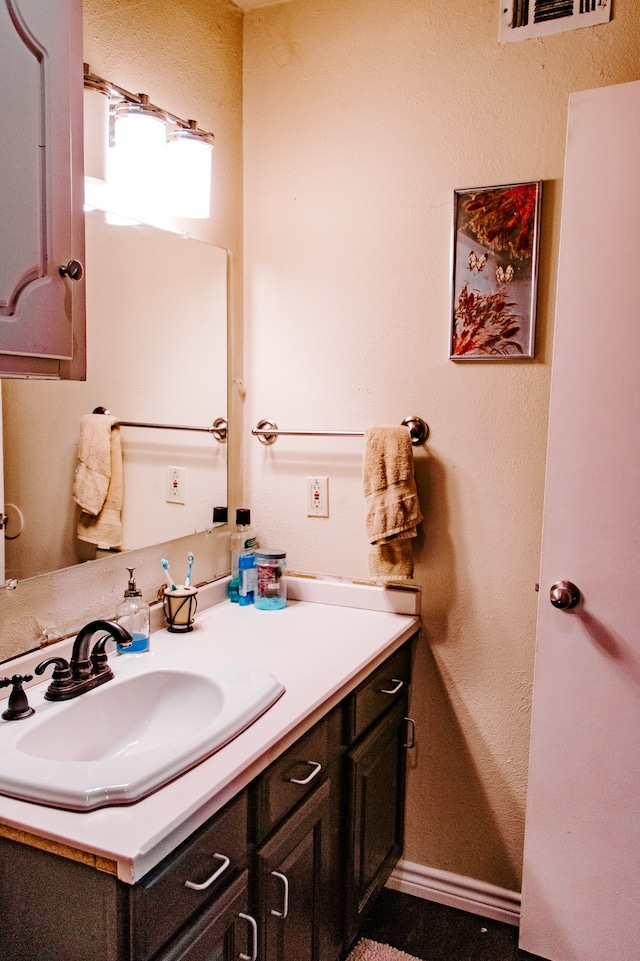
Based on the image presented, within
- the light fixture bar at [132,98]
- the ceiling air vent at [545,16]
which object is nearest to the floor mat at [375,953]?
the light fixture bar at [132,98]

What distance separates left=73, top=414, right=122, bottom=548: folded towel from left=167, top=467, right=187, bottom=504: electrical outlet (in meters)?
0.19

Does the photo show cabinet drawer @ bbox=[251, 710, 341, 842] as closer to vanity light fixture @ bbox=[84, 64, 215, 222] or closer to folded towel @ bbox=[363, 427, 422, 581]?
folded towel @ bbox=[363, 427, 422, 581]

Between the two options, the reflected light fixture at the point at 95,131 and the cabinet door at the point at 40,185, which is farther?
the reflected light fixture at the point at 95,131

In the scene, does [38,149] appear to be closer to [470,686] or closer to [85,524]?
[85,524]

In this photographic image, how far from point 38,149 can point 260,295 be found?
1.12 metres

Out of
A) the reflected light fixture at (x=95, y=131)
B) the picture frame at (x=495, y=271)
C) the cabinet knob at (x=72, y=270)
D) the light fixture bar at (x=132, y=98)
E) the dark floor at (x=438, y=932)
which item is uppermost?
the light fixture bar at (x=132, y=98)

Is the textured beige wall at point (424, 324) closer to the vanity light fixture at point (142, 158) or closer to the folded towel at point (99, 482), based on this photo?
the vanity light fixture at point (142, 158)

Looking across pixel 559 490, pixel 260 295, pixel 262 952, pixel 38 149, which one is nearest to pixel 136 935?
pixel 262 952

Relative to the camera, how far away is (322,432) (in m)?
2.06

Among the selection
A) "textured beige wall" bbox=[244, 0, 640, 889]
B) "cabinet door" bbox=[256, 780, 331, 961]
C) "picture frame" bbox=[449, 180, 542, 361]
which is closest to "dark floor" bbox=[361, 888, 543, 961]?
"textured beige wall" bbox=[244, 0, 640, 889]

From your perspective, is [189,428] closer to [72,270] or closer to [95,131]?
[95,131]

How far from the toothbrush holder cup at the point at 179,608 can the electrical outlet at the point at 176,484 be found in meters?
0.23

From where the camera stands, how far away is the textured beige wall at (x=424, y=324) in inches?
70.7

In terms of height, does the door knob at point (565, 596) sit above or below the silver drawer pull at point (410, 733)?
above
